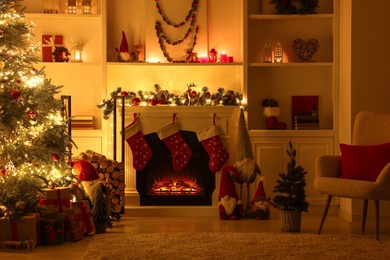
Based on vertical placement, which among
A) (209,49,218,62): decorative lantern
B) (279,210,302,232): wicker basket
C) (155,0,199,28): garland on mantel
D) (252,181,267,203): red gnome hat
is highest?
(155,0,199,28): garland on mantel

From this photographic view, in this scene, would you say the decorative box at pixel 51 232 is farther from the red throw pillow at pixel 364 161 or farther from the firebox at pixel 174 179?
the red throw pillow at pixel 364 161

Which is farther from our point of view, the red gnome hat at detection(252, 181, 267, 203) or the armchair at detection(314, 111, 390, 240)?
the red gnome hat at detection(252, 181, 267, 203)

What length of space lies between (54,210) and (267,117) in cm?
271

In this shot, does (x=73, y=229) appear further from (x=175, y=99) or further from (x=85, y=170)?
(x=175, y=99)

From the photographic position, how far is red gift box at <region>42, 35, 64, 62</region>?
710cm

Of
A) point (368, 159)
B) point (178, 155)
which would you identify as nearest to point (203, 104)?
point (178, 155)

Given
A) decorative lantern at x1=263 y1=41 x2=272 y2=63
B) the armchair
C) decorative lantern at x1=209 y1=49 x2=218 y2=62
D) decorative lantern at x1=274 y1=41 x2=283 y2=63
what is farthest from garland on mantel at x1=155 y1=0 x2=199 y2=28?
the armchair

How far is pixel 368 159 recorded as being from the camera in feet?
18.7

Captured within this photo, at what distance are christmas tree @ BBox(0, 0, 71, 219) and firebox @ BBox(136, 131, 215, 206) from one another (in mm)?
1532

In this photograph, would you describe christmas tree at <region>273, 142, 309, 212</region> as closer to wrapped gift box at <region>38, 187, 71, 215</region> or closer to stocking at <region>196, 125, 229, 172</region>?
stocking at <region>196, 125, 229, 172</region>

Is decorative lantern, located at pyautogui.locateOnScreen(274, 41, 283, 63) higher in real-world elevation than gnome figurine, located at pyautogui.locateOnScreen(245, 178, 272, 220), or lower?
higher

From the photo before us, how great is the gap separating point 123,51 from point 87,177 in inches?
65.6

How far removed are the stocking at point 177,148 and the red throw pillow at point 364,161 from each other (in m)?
1.73

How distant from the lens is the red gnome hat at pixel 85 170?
19.7ft
